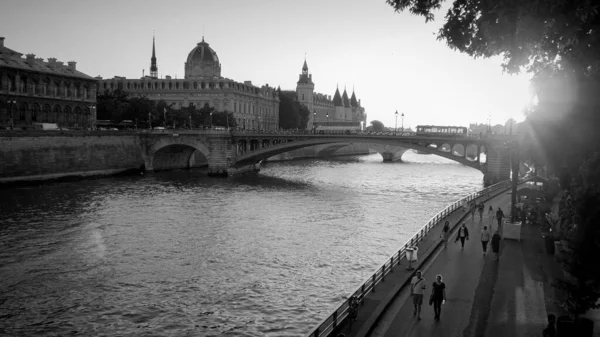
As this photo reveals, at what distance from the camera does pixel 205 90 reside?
114 metres

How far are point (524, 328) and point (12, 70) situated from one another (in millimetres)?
64283

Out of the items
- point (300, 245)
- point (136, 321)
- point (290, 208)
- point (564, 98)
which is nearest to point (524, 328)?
point (564, 98)

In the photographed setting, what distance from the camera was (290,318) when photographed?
63.1 ft

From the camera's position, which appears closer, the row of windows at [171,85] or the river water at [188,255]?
the river water at [188,255]

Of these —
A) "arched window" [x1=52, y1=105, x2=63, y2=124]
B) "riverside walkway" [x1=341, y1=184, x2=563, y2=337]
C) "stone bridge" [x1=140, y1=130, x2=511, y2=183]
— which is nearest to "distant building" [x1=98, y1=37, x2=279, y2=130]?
"stone bridge" [x1=140, y1=130, x2=511, y2=183]

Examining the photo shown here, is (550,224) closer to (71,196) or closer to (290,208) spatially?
(290,208)

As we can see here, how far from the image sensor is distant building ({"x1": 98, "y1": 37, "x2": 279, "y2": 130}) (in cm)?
11381

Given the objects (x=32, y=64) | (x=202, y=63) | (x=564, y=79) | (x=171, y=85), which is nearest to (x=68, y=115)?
(x=32, y=64)

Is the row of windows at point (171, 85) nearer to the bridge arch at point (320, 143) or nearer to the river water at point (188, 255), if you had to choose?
the bridge arch at point (320, 143)

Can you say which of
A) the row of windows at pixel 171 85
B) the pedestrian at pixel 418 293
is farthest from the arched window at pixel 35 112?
the pedestrian at pixel 418 293

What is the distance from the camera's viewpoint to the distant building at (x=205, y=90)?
113812 mm

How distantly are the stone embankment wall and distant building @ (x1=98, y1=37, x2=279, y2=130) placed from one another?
41089mm

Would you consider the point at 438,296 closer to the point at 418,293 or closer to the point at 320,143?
the point at 418,293

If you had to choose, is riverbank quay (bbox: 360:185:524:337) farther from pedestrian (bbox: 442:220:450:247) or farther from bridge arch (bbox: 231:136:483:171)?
bridge arch (bbox: 231:136:483:171)
